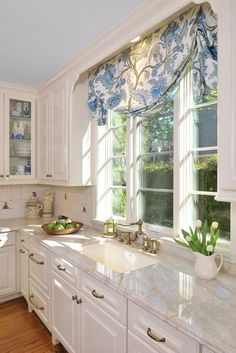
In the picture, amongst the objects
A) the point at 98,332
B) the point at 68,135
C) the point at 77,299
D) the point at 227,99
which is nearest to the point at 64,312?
the point at 77,299

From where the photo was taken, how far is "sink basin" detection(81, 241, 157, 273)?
1.77m

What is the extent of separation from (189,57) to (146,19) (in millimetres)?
380

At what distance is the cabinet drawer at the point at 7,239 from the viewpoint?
256cm

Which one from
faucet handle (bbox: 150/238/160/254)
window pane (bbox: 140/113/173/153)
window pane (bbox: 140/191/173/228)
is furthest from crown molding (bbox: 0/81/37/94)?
faucet handle (bbox: 150/238/160/254)

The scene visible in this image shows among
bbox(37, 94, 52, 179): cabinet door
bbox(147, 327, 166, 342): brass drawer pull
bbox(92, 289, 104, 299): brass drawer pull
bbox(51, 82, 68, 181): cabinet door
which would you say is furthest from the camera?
bbox(37, 94, 52, 179): cabinet door

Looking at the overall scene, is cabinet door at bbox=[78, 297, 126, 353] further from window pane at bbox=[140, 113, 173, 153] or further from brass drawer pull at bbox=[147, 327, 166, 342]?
window pane at bbox=[140, 113, 173, 153]

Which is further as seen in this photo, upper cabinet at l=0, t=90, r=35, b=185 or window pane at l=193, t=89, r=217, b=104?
upper cabinet at l=0, t=90, r=35, b=185

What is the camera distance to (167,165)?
1917 millimetres

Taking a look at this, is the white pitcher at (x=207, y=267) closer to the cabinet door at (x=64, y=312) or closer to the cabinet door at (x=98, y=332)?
the cabinet door at (x=98, y=332)

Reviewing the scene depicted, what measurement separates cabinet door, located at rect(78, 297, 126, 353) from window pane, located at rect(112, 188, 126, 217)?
3.13ft

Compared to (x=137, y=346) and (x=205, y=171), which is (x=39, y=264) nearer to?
(x=137, y=346)

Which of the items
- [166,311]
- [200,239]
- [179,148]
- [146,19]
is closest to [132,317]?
[166,311]

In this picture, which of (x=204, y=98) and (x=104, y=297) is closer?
(x=104, y=297)

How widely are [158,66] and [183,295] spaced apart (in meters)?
1.33
